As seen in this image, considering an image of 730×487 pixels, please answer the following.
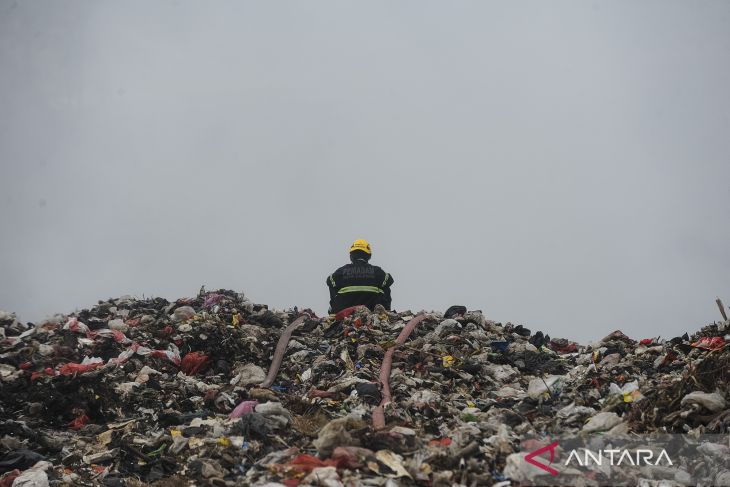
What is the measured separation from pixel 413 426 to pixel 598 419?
1944 millimetres

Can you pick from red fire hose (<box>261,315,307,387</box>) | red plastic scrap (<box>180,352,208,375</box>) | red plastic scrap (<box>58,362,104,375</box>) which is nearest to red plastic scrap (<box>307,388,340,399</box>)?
red fire hose (<box>261,315,307,387</box>)

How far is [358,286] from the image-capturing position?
12.7 m

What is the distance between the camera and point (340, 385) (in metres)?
8.59

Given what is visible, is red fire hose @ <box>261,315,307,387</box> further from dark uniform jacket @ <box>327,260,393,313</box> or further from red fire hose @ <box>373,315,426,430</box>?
red fire hose @ <box>373,315,426,430</box>

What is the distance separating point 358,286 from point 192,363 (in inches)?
150

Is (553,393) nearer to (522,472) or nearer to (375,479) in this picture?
(522,472)

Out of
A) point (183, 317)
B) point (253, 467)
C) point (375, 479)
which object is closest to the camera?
point (375, 479)

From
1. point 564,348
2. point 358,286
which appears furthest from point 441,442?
point 358,286

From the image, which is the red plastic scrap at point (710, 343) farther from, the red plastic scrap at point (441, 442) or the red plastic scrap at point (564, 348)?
the red plastic scrap at point (441, 442)

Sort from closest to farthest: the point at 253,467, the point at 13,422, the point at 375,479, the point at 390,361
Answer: the point at 375,479 < the point at 253,467 < the point at 13,422 < the point at 390,361

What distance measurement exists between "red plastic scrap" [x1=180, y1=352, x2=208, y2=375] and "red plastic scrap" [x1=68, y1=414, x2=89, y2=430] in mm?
2015

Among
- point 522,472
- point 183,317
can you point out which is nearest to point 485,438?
point 522,472

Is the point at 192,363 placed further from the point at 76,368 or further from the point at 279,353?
the point at 76,368

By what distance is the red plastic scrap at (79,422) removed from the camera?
8070 mm
